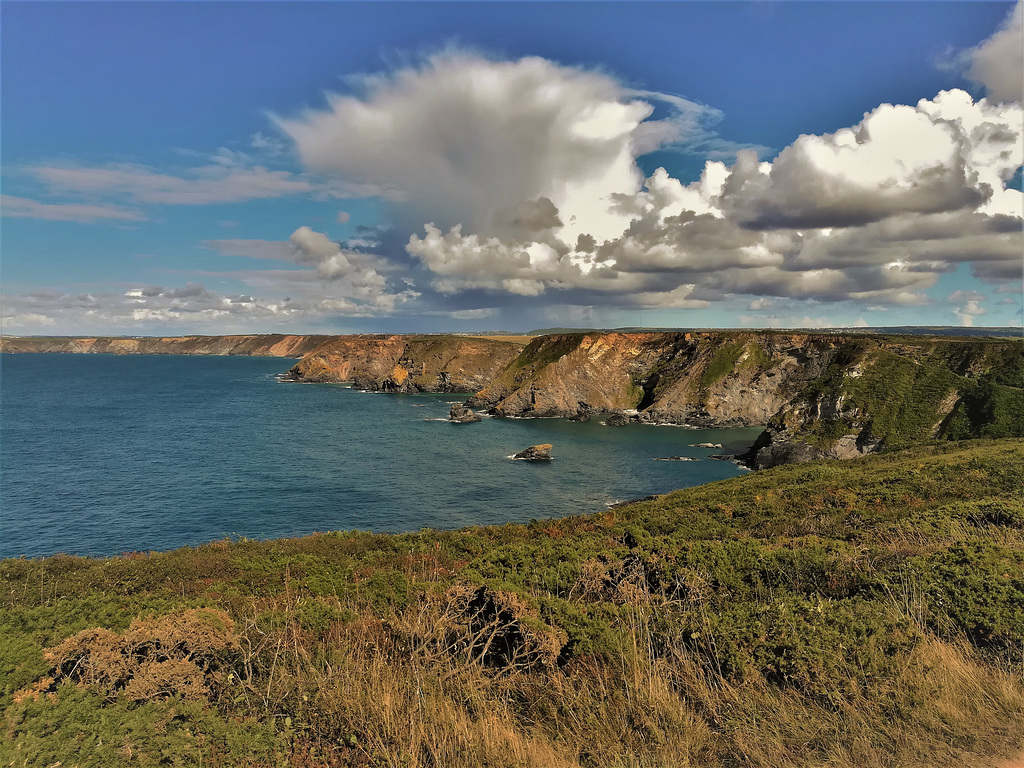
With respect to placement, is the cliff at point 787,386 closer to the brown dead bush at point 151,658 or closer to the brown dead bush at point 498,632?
the brown dead bush at point 498,632

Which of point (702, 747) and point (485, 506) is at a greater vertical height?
point (702, 747)

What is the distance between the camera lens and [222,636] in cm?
718

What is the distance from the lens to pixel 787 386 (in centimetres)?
9081

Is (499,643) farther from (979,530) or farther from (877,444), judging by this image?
(877,444)

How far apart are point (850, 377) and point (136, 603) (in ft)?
255

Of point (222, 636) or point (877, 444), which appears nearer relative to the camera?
point (222, 636)

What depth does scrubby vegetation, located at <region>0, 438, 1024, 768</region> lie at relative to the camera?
5.53 m

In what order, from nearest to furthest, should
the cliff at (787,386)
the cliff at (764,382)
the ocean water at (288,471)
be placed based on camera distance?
the ocean water at (288,471) → the cliff at (787,386) → the cliff at (764,382)

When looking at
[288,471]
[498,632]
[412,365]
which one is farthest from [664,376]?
[498,632]

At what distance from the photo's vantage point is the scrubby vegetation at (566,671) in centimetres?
553

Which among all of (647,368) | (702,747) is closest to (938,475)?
(702,747)

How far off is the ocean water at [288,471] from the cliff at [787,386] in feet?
25.5

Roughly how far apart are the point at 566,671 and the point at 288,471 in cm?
5385

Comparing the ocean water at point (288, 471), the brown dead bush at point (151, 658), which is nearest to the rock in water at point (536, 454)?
the ocean water at point (288, 471)
